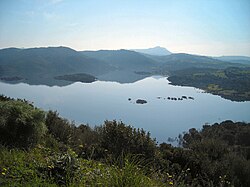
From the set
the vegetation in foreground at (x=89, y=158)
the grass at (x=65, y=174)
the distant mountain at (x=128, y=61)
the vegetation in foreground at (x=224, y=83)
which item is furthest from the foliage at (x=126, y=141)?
the distant mountain at (x=128, y=61)

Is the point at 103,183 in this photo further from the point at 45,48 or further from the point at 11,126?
the point at 45,48

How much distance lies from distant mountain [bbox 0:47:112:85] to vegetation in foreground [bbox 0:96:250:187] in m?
82.7

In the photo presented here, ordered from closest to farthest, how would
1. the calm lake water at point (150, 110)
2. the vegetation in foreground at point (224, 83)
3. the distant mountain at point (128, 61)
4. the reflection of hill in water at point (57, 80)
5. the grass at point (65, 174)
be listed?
the grass at point (65, 174), the calm lake water at point (150, 110), the vegetation in foreground at point (224, 83), the reflection of hill in water at point (57, 80), the distant mountain at point (128, 61)

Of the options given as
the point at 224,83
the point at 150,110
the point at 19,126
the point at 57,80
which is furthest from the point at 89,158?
the point at 57,80

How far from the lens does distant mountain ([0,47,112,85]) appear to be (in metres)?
95.6

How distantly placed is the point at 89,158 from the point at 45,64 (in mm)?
119015

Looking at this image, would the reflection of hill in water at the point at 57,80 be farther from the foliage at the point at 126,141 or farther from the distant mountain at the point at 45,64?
the foliage at the point at 126,141

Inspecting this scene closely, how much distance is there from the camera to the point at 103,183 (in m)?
2.57

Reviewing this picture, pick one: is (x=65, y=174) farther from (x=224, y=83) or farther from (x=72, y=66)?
(x=72, y=66)

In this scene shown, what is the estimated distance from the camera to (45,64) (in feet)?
380

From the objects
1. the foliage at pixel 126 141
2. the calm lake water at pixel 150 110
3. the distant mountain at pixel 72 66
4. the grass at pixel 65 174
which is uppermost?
the distant mountain at pixel 72 66

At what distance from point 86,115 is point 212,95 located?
41007 millimetres

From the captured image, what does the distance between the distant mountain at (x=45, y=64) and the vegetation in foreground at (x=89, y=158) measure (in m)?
82.7

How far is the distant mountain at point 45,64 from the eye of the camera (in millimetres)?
95562
